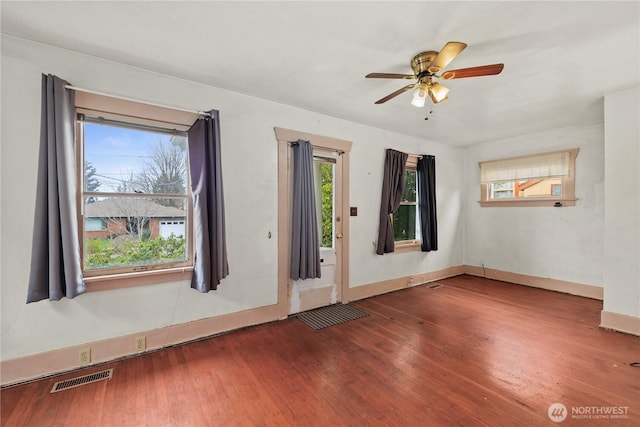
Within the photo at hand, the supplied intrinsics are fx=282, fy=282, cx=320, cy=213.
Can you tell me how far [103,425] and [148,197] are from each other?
1775 mm

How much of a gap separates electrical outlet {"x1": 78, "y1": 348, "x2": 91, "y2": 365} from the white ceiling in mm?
2505

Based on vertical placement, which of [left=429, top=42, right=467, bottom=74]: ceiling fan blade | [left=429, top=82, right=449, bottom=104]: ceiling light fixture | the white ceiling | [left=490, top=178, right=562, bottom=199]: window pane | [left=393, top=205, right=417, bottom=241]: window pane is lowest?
[left=393, top=205, right=417, bottom=241]: window pane

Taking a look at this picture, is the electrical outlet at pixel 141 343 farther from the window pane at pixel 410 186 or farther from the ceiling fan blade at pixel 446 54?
the window pane at pixel 410 186

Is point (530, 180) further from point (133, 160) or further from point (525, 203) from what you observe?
point (133, 160)

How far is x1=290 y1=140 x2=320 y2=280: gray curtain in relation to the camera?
3488 millimetres

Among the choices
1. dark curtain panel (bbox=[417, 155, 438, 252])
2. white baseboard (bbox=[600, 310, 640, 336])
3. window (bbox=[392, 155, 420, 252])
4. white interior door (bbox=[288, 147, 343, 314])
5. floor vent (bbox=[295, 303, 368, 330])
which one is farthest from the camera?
dark curtain panel (bbox=[417, 155, 438, 252])

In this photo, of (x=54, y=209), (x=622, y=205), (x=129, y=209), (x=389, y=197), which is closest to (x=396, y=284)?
(x=389, y=197)

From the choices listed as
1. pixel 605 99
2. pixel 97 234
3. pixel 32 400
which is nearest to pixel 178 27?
pixel 97 234

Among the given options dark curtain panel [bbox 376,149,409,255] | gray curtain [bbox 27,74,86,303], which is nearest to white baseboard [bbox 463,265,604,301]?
dark curtain panel [bbox 376,149,409,255]

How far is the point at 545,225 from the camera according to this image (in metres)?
4.79

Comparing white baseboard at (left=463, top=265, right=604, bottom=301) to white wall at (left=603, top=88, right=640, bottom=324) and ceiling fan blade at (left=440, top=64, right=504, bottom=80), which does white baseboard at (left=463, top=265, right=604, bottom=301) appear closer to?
white wall at (left=603, top=88, right=640, bottom=324)

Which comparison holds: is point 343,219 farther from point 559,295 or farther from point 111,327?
point 559,295

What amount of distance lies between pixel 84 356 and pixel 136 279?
702 mm

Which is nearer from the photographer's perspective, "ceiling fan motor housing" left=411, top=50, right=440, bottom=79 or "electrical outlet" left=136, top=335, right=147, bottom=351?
"ceiling fan motor housing" left=411, top=50, right=440, bottom=79
